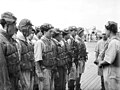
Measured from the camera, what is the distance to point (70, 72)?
6902 mm

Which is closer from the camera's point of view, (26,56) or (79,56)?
(26,56)

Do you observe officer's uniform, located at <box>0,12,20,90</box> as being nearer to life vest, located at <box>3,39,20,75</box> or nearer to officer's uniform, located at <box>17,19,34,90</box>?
life vest, located at <box>3,39,20,75</box>

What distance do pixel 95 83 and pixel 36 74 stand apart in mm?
4397

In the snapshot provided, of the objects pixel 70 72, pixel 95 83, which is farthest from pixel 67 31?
pixel 95 83

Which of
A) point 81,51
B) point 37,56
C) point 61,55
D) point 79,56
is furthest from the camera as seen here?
point 81,51

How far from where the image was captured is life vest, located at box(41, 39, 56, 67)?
4684 mm

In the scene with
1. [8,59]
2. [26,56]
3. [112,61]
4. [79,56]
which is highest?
[8,59]

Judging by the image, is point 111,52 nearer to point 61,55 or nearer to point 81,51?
point 61,55

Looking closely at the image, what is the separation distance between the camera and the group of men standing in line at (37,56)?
3.18 meters

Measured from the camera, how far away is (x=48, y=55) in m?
4.74

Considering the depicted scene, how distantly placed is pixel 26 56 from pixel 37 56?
379mm

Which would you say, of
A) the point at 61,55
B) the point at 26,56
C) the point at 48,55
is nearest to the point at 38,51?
the point at 48,55

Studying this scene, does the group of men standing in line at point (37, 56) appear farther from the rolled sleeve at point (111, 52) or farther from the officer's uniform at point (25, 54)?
the rolled sleeve at point (111, 52)

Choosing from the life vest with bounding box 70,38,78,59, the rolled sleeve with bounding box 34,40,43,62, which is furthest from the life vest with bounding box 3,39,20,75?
the life vest with bounding box 70,38,78,59
